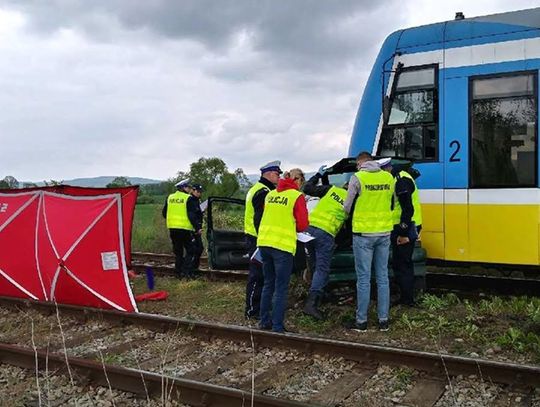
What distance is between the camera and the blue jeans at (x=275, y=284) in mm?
6703

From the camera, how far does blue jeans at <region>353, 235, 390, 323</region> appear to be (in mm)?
6906

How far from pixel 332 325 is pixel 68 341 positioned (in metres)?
3.05

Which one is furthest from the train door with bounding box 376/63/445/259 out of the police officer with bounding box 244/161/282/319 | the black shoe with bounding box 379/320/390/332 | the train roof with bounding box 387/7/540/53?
the police officer with bounding box 244/161/282/319

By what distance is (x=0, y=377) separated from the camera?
5668mm

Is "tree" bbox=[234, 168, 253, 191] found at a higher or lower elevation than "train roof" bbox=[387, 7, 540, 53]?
lower

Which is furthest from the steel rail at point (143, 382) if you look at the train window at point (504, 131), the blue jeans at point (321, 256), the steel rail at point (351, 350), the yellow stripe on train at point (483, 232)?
the train window at point (504, 131)

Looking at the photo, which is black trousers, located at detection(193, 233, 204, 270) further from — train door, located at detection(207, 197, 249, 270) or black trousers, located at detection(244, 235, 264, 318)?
black trousers, located at detection(244, 235, 264, 318)

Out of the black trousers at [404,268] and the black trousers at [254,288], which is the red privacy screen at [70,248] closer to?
the black trousers at [254,288]

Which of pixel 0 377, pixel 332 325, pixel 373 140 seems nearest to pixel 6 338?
pixel 0 377

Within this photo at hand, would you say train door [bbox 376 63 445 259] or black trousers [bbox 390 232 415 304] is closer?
black trousers [bbox 390 232 415 304]

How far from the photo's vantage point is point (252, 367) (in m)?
5.58

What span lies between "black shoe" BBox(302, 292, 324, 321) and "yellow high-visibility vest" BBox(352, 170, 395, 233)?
1110mm

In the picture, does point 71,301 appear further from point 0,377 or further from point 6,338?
point 0,377

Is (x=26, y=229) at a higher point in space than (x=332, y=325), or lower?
higher
